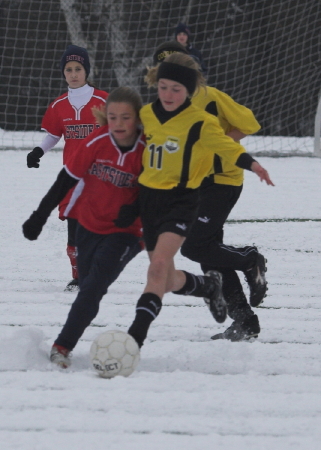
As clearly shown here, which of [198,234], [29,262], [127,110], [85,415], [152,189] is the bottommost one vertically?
[29,262]

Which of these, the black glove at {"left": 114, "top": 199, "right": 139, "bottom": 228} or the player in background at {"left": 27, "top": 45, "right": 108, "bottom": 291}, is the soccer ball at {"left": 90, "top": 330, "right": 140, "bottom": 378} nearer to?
the black glove at {"left": 114, "top": 199, "right": 139, "bottom": 228}

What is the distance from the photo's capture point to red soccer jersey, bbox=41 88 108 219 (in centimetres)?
556

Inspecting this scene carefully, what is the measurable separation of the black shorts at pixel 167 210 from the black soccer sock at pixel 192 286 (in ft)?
1.07

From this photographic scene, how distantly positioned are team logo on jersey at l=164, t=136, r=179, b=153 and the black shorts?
0.62 feet

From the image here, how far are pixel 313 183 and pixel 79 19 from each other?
6440mm

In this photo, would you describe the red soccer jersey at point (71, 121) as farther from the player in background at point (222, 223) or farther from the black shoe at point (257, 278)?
the black shoe at point (257, 278)

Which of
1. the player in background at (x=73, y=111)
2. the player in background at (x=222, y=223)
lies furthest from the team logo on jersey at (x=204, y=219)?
the player in background at (x=73, y=111)

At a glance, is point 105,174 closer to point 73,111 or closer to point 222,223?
point 222,223

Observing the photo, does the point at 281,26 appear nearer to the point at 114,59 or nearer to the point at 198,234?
the point at 114,59

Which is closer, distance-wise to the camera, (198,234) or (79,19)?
(198,234)

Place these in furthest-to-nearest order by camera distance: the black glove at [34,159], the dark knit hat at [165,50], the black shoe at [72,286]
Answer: the black shoe at [72,286], the black glove at [34,159], the dark knit hat at [165,50]

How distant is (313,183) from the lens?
10.2m

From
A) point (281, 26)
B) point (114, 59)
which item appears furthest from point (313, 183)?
point (114, 59)

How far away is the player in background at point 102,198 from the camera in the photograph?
146 inches
